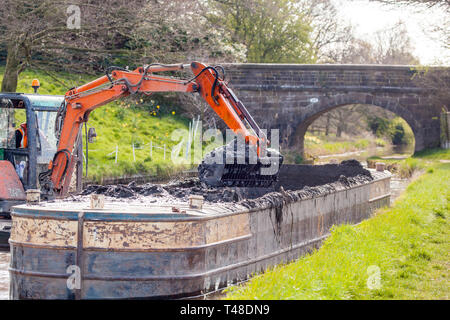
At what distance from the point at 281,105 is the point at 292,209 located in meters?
20.8

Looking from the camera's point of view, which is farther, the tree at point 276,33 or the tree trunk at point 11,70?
the tree at point 276,33

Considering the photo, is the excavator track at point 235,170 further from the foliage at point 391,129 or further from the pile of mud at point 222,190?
the foliage at point 391,129

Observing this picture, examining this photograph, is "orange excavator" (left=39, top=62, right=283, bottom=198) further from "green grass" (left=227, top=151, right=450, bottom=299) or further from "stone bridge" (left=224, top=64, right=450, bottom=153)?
"stone bridge" (left=224, top=64, right=450, bottom=153)

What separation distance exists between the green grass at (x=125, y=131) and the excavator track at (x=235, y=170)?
8.15 meters

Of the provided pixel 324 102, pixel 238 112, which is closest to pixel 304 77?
pixel 324 102

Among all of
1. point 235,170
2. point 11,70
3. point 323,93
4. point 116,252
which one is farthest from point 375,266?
point 323,93

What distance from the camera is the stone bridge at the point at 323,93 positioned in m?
30.1

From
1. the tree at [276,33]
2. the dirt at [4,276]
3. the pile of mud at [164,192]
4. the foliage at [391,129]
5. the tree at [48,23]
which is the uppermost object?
the tree at [276,33]

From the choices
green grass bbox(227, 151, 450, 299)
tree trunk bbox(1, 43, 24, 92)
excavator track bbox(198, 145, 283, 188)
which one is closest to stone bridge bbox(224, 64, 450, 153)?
tree trunk bbox(1, 43, 24, 92)

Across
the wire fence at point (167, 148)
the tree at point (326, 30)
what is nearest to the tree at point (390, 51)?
the tree at point (326, 30)

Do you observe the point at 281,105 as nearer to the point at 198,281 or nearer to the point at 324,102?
the point at 324,102

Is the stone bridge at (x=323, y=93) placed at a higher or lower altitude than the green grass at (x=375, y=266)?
higher

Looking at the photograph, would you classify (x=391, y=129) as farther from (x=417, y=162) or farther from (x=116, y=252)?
(x=116, y=252)

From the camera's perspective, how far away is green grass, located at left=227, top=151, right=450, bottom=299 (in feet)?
23.1
